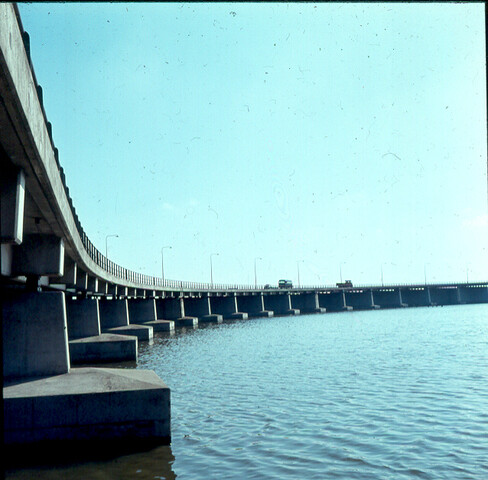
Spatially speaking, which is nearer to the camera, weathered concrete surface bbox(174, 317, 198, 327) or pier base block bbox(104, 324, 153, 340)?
pier base block bbox(104, 324, 153, 340)

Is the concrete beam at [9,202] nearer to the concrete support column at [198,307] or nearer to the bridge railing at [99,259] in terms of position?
the bridge railing at [99,259]

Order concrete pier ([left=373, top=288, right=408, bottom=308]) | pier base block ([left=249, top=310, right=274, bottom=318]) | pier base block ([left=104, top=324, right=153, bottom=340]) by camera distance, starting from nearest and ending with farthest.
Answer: pier base block ([left=104, top=324, right=153, bottom=340]) → pier base block ([left=249, top=310, right=274, bottom=318]) → concrete pier ([left=373, top=288, right=408, bottom=308])

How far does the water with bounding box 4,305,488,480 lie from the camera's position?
13008 millimetres

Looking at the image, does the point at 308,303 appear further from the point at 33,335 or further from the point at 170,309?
the point at 33,335

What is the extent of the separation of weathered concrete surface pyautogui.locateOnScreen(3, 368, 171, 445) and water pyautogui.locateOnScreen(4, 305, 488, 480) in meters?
0.95

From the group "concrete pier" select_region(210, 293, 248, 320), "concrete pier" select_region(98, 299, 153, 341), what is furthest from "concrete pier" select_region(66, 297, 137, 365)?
"concrete pier" select_region(210, 293, 248, 320)

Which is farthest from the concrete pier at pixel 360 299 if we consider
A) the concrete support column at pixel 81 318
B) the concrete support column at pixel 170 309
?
the concrete support column at pixel 81 318

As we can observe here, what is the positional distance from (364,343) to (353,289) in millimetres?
125344

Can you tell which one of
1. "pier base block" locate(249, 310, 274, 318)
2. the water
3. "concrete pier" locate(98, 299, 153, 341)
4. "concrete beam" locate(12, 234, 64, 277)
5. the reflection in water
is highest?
"concrete beam" locate(12, 234, 64, 277)

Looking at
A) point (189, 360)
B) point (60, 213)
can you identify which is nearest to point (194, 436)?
point (60, 213)

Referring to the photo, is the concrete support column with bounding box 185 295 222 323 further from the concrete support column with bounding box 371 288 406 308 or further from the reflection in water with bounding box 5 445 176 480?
the reflection in water with bounding box 5 445 176 480

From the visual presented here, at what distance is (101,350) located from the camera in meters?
36.9

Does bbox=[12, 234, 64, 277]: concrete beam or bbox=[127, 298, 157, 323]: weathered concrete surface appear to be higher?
bbox=[12, 234, 64, 277]: concrete beam

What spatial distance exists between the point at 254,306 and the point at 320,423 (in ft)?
404
